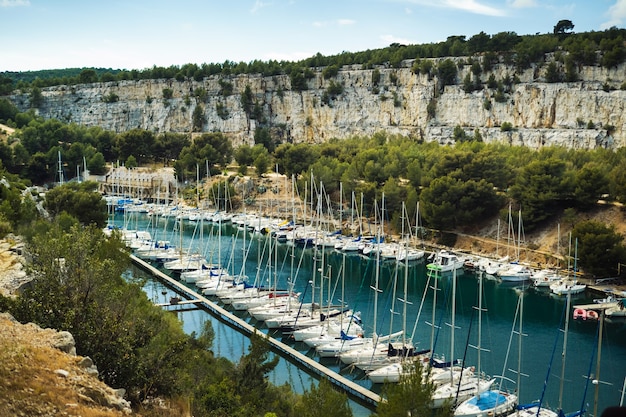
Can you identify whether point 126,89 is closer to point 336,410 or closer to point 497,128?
point 497,128

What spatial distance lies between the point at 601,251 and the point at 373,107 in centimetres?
5046

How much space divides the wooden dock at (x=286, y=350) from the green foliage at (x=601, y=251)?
19.5 meters

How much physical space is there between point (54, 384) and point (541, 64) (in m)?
69.7

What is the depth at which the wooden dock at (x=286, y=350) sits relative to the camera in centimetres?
2197

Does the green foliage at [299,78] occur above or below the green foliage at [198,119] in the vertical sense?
above

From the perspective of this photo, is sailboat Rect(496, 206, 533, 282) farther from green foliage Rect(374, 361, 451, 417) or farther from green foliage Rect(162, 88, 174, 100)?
green foliage Rect(162, 88, 174, 100)

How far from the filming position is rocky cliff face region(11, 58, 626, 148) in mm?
65438

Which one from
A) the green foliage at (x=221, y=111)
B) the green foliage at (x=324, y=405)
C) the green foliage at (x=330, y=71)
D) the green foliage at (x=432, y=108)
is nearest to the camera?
the green foliage at (x=324, y=405)

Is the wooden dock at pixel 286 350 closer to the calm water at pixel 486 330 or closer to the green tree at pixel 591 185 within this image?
the calm water at pixel 486 330

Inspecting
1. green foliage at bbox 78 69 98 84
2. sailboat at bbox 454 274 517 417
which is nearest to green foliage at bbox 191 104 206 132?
green foliage at bbox 78 69 98 84

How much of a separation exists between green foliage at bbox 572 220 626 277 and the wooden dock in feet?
64.0

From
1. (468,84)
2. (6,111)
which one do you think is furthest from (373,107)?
(6,111)

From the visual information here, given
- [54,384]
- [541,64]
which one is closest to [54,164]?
[541,64]

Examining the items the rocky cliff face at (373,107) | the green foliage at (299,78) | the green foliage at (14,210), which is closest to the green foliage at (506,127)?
the rocky cliff face at (373,107)
